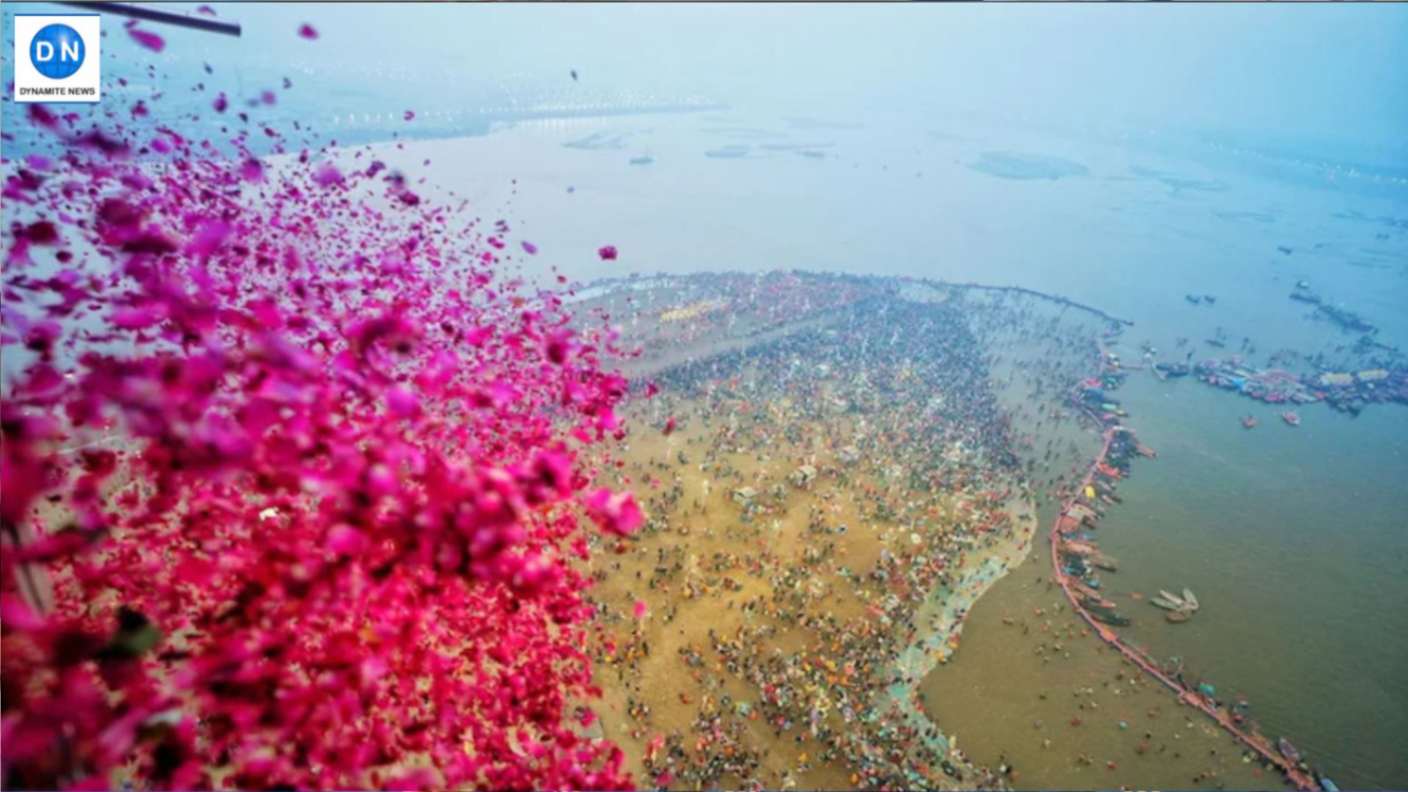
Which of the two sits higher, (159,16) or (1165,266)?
(159,16)

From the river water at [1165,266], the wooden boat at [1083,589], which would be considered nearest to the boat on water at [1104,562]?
the river water at [1165,266]

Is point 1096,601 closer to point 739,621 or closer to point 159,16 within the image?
point 739,621

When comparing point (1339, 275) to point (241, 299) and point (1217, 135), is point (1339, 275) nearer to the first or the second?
point (241, 299)

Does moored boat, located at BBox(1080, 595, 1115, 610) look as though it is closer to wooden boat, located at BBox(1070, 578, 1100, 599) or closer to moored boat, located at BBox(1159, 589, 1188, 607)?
wooden boat, located at BBox(1070, 578, 1100, 599)

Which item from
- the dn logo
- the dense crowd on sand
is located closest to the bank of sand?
the dense crowd on sand

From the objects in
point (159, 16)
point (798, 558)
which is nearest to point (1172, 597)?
point (798, 558)
